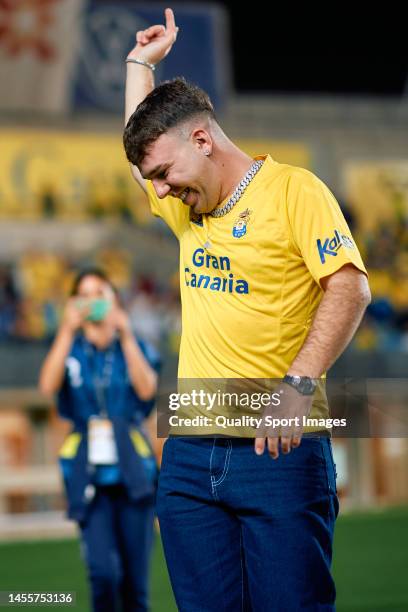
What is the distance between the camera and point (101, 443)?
5.19 meters

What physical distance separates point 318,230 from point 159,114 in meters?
0.52

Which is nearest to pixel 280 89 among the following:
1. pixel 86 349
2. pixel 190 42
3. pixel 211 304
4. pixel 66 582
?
pixel 190 42

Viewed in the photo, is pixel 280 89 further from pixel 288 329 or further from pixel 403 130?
pixel 288 329

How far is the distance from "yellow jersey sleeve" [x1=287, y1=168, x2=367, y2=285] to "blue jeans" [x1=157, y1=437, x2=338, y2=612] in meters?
0.48

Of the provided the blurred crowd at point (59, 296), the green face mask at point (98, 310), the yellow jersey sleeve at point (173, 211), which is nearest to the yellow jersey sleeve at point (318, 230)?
the yellow jersey sleeve at point (173, 211)

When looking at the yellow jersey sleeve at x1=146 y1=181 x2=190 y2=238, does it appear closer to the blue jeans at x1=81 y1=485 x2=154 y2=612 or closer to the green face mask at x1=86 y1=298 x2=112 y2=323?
the green face mask at x1=86 y1=298 x2=112 y2=323

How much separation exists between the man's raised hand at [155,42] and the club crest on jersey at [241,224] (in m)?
0.86

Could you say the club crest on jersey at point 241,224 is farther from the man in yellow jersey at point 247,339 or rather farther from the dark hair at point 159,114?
the dark hair at point 159,114

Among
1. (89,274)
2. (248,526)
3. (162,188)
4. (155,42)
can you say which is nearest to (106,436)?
(89,274)

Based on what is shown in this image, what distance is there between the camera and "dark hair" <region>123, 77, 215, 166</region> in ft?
9.25

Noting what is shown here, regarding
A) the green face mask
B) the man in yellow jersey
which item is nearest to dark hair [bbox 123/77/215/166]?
the man in yellow jersey

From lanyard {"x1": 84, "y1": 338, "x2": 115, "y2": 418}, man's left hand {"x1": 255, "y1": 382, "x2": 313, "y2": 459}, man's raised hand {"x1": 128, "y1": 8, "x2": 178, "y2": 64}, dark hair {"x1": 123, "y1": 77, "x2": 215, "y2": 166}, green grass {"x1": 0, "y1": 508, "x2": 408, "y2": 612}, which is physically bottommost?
green grass {"x1": 0, "y1": 508, "x2": 408, "y2": 612}

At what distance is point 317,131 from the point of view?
2378cm

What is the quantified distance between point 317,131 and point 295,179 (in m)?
21.4
